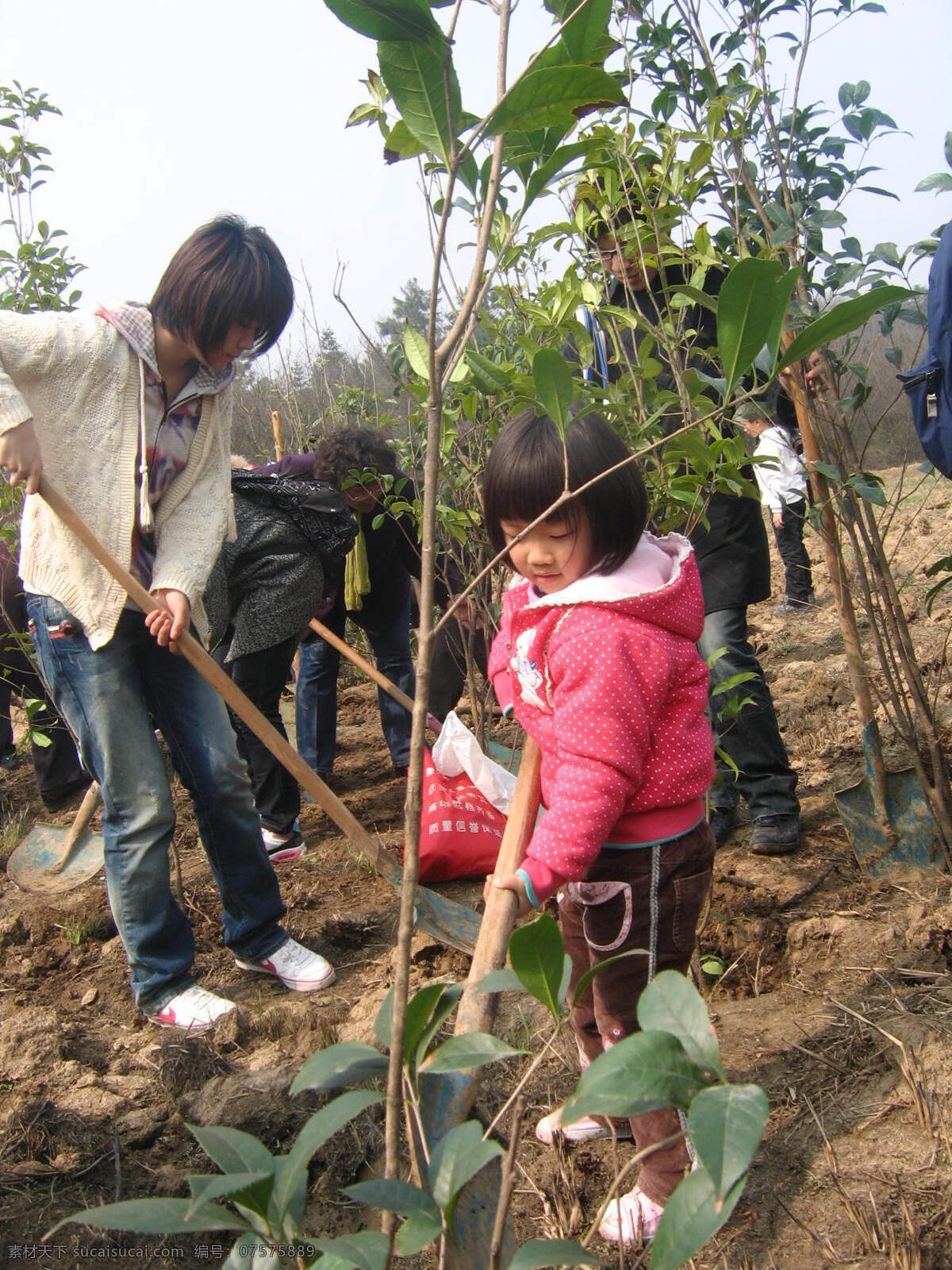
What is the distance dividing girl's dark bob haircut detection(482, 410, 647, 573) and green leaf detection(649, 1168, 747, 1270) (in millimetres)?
1010

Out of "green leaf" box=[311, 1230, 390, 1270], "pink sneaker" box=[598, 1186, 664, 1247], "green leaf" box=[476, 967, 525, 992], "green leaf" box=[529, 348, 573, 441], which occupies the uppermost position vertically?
"green leaf" box=[529, 348, 573, 441]

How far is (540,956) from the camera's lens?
81 cm

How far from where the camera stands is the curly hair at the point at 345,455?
382 centimetres

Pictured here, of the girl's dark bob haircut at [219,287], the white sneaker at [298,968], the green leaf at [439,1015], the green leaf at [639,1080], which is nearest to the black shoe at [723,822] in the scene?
the white sneaker at [298,968]

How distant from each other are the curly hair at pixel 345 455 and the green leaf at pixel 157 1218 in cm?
322

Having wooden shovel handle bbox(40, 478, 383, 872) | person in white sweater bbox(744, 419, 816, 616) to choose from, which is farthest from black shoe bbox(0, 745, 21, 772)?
person in white sweater bbox(744, 419, 816, 616)

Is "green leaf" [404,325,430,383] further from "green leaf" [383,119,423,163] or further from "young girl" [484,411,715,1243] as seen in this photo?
"green leaf" [383,119,423,163]

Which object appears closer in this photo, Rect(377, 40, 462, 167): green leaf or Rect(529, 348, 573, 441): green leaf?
Rect(377, 40, 462, 167): green leaf

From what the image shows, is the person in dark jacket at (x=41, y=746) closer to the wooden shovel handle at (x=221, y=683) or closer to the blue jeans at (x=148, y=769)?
the blue jeans at (x=148, y=769)

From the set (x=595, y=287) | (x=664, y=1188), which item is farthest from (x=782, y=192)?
(x=664, y=1188)

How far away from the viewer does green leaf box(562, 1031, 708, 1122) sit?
25.7 inches

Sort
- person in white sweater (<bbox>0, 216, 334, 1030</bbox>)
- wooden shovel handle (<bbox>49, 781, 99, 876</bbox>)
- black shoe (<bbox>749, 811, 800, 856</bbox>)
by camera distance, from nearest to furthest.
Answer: person in white sweater (<bbox>0, 216, 334, 1030</bbox>)
black shoe (<bbox>749, 811, 800, 856</bbox>)
wooden shovel handle (<bbox>49, 781, 99, 876</bbox>)

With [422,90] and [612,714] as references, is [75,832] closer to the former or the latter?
[612,714]

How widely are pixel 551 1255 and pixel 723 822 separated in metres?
2.45
